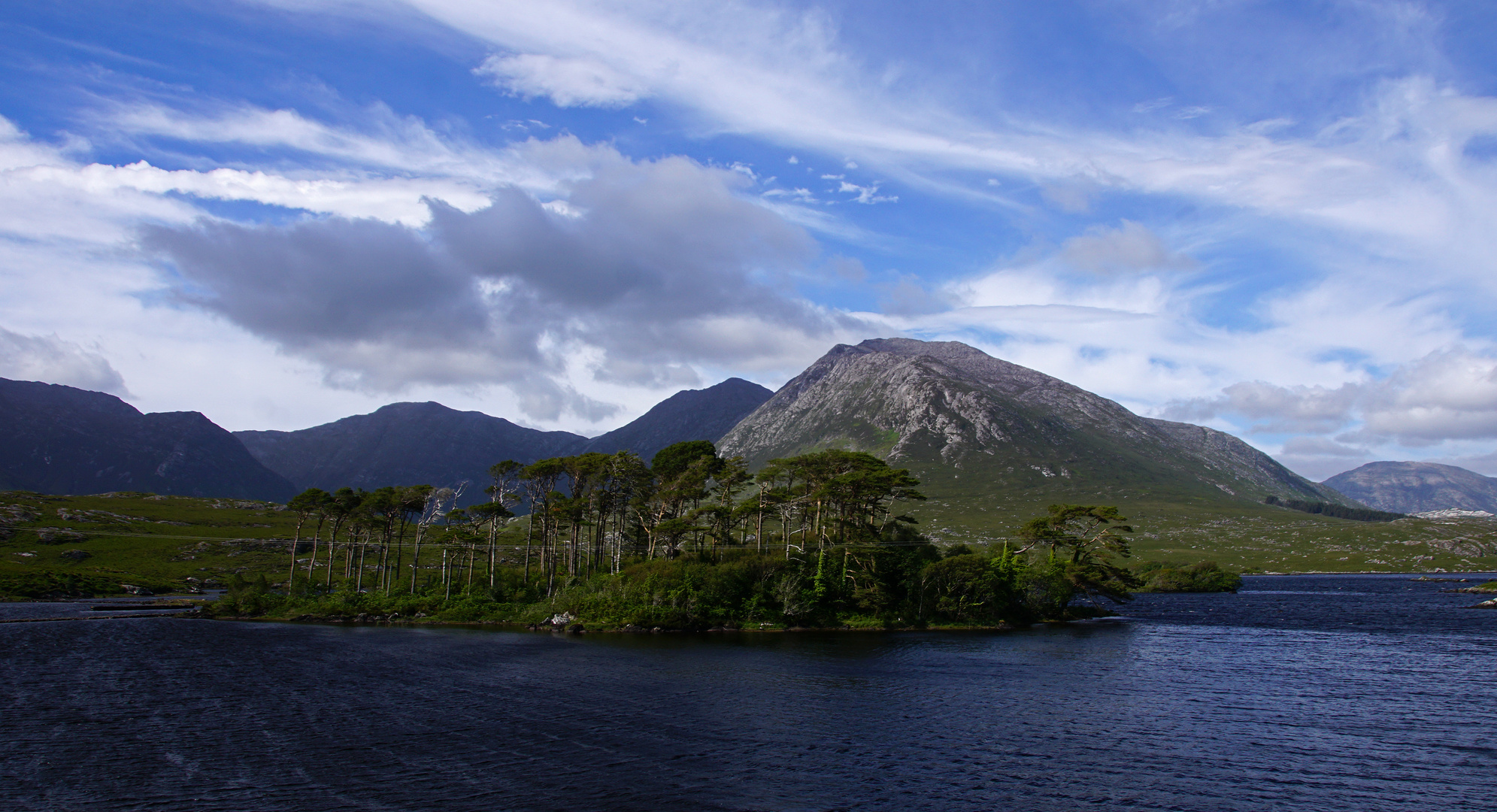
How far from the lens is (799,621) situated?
102938mm

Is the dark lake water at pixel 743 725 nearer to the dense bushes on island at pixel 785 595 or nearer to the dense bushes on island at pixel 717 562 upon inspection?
the dense bushes on island at pixel 785 595

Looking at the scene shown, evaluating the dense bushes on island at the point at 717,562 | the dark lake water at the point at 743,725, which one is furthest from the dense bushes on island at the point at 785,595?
the dark lake water at the point at 743,725

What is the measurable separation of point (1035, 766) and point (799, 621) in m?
66.2

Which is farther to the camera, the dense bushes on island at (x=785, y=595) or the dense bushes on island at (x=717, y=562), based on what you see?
the dense bushes on island at (x=717, y=562)

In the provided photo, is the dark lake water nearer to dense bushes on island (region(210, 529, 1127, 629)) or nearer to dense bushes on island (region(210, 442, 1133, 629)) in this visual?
dense bushes on island (region(210, 529, 1127, 629))

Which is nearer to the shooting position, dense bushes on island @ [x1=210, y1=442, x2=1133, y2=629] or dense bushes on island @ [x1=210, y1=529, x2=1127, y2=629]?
dense bushes on island @ [x1=210, y1=529, x2=1127, y2=629]

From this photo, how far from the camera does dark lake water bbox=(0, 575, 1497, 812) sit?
3400 cm

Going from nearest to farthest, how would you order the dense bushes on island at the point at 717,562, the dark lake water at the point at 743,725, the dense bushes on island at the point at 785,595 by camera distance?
the dark lake water at the point at 743,725 < the dense bushes on island at the point at 785,595 < the dense bushes on island at the point at 717,562

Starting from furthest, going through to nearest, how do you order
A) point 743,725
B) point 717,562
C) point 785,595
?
point 717,562
point 785,595
point 743,725

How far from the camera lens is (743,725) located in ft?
152

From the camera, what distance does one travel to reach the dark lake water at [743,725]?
34.0 metres

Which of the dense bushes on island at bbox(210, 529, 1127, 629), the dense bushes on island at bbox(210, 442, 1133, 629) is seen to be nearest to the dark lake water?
the dense bushes on island at bbox(210, 529, 1127, 629)

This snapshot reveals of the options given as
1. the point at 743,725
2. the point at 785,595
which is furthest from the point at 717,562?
the point at 743,725

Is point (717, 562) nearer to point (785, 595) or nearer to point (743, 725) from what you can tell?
point (785, 595)
